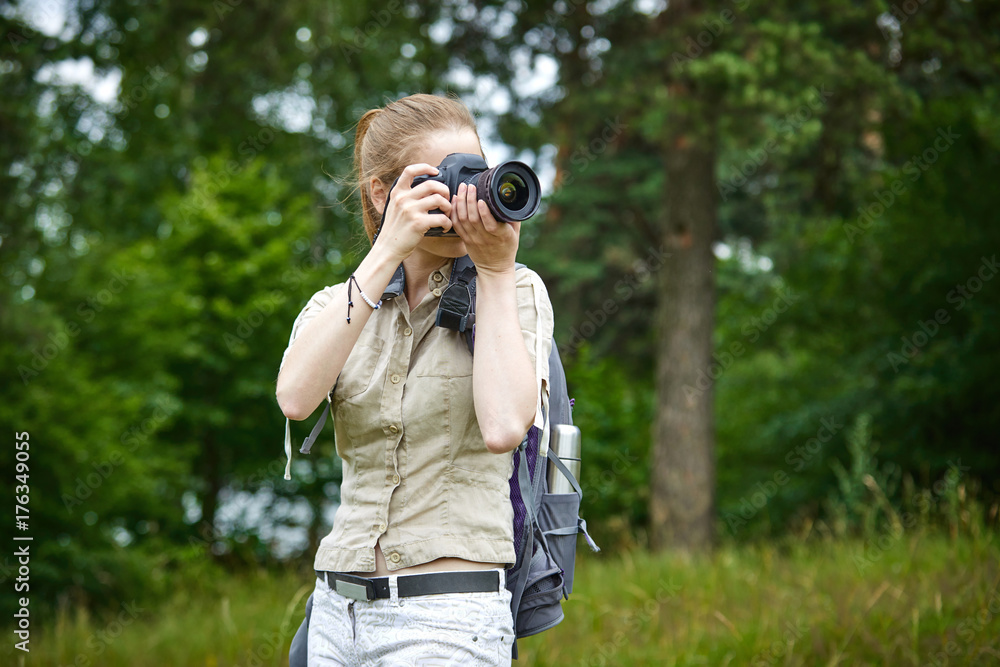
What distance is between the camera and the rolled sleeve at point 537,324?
1.51m

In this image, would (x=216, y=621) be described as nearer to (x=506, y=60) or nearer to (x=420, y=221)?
(x=420, y=221)

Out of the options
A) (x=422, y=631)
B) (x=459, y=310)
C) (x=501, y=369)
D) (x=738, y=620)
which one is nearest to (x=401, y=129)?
(x=459, y=310)

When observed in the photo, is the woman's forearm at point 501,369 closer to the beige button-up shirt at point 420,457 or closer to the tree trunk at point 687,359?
the beige button-up shirt at point 420,457

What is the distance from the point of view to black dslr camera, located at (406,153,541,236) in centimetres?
144

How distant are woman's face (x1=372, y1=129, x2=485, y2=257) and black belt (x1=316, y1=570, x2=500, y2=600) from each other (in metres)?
0.61

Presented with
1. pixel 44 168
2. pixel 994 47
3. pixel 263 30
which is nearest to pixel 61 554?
pixel 44 168

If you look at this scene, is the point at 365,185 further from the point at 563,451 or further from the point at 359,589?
the point at 359,589

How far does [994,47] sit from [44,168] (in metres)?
7.48

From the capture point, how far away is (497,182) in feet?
4.72

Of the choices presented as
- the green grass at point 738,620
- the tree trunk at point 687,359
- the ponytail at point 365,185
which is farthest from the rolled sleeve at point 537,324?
the tree trunk at point 687,359

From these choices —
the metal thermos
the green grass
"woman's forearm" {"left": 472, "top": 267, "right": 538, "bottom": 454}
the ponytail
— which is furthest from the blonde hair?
the green grass

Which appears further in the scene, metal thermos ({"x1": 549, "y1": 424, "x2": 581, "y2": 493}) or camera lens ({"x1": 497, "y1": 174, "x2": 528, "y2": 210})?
metal thermos ({"x1": 549, "y1": 424, "x2": 581, "y2": 493})

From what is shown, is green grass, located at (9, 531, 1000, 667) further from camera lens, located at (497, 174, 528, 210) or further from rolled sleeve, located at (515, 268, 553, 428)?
camera lens, located at (497, 174, 528, 210)

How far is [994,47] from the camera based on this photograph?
22.1ft
